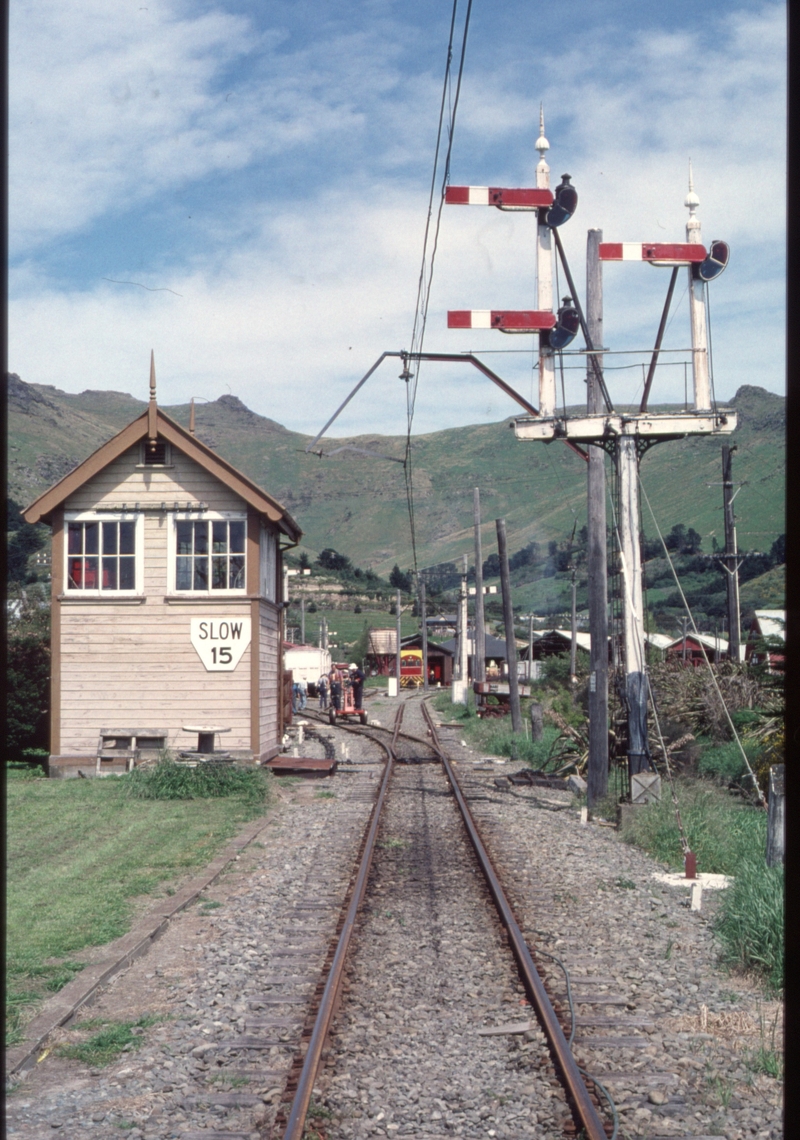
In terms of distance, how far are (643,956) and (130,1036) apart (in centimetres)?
371

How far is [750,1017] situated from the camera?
21.0ft

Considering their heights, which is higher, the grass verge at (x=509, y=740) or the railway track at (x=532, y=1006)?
the railway track at (x=532, y=1006)

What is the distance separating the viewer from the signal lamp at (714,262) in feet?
49.4

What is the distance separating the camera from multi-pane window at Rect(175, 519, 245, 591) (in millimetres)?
20625

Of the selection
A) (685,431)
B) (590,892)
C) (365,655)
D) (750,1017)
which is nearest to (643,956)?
(750,1017)

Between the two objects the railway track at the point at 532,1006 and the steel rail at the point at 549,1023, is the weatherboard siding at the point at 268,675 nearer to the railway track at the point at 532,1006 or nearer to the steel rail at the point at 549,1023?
the railway track at the point at 532,1006

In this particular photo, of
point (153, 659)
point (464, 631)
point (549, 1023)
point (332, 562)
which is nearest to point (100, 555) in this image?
point (153, 659)

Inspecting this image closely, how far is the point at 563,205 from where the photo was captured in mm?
14867

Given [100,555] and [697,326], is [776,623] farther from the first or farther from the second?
[100,555]

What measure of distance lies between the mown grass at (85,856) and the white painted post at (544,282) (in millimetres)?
7175

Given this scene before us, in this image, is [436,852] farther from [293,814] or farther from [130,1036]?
[130,1036]

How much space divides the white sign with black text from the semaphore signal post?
7414 mm

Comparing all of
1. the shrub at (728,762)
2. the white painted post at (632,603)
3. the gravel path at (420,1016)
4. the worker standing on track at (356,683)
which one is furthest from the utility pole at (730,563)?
the gravel path at (420,1016)

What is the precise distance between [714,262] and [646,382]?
5.97 ft
